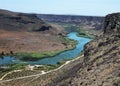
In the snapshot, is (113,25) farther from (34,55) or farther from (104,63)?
(34,55)

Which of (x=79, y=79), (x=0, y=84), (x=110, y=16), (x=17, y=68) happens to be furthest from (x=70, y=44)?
(x=79, y=79)

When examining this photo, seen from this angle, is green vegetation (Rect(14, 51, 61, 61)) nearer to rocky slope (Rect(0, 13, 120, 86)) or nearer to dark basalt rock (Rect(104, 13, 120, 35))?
dark basalt rock (Rect(104, 13, 120, 35))

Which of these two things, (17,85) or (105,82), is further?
(17,85)

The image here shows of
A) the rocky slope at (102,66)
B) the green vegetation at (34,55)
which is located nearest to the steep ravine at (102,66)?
the rocky slope at (102,66)

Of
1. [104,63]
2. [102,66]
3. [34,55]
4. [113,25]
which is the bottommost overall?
[34,55]

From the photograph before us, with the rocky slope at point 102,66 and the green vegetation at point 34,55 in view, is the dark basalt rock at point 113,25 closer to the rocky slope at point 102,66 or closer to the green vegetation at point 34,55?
the rocky slope at point 102,66

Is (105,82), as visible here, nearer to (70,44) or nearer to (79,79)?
(79,79)

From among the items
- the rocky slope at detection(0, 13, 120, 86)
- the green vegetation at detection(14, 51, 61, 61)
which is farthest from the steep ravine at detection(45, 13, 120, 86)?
the green vegetation at detection(14, 51, 61, 61)

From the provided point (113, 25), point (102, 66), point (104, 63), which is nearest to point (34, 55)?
point (113, 25)

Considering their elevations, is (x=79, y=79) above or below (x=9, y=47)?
above

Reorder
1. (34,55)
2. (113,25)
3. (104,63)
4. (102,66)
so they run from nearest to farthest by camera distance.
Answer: (102,66) < (104,63) < (113,25) < (34,55)

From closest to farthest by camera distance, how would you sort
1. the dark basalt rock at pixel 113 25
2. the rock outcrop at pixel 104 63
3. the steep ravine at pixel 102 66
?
1. the rock outcrop at pixel 104 63
2. the steep ravine at pixel 102 66
3. the dark basalt rock at pixel 113 25
